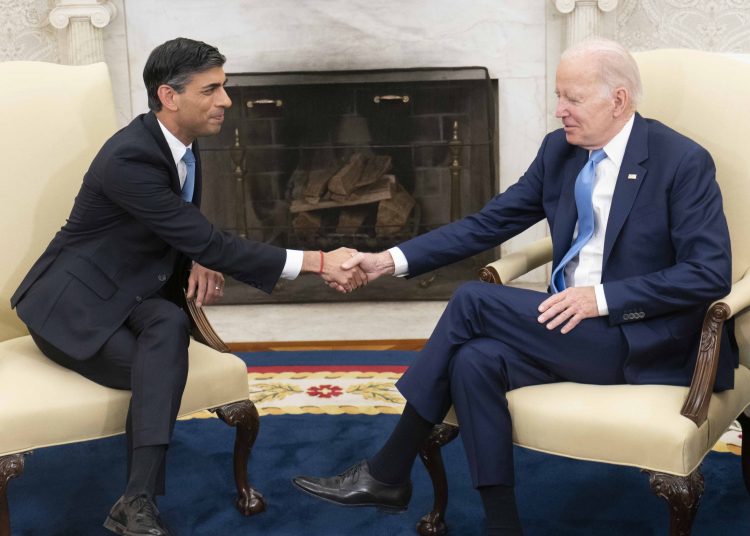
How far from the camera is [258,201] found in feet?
16.8

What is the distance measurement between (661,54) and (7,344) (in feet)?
6.34

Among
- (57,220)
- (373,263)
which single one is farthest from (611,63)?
(57,220)

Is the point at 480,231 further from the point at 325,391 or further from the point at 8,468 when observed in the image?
the point at 8,468

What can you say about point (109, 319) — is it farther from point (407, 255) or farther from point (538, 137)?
point (538, 137)

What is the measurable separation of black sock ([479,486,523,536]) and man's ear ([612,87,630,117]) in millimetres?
924

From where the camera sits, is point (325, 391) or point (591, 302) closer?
point (591, 302)

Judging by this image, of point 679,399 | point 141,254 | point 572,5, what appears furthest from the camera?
point 572,5

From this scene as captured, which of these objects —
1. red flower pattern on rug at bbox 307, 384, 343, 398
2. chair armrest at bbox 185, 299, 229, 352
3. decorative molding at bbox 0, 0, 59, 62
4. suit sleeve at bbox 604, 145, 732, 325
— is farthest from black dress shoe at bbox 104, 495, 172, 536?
decorative molding at bbox 0, 0, 59, 62

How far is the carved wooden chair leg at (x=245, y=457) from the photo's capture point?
105 inches

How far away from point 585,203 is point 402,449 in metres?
0.74

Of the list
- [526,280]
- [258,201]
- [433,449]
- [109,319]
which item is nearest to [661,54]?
[433,449]

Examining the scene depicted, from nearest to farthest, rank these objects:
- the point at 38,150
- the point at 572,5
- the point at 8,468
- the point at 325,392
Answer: the point at 8,468
the point at 38,150
the point at 325,392
the point at 572,5

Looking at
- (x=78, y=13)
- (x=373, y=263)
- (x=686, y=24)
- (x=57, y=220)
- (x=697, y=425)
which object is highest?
(x=78, y=13)

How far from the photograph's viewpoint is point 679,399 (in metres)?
2.20
